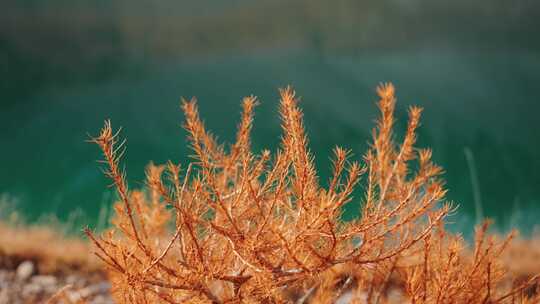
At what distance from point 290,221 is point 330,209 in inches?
20.1

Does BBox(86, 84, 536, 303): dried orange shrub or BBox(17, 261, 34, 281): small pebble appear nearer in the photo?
BBox(86, 84, 536, 303): dried orange shrub

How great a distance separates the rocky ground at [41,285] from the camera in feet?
20.5

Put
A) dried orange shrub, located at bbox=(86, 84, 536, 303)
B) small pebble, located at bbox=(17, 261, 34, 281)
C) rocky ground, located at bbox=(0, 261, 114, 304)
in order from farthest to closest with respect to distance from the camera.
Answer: small pebble, located at bbox=(17, 261, 34, 281) < rocky ground, located at bbox=(0, 261, 114, 304) < dried orange shrub, located at bbox=(86, 84, 536, 303)

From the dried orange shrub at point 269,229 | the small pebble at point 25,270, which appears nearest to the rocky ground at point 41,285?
the small pebble at point 25,270

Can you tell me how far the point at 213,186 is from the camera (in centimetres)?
205

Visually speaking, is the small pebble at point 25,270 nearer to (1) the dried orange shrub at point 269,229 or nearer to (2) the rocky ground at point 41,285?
(2) the rocky ground at point 41,285

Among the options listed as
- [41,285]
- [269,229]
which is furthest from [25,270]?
[269,229]

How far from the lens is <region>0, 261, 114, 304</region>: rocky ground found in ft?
20.5

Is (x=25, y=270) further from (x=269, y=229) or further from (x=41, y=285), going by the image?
(x=269, y=229)

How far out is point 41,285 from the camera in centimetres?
684

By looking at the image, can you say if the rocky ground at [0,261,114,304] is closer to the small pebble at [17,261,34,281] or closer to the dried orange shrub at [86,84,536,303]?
the small pebble at [17,261,34,281]

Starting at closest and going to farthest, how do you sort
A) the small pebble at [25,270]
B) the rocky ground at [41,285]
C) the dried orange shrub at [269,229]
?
the dried orange shrub at [269,229] → the rocky ground at [41,285] → the small pebble at [25,270]

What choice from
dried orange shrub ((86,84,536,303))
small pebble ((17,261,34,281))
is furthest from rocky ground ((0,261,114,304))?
dried orange shrub ((86,84,536,303))

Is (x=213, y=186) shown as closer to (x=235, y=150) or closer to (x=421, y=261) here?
(x=235, y=150)
